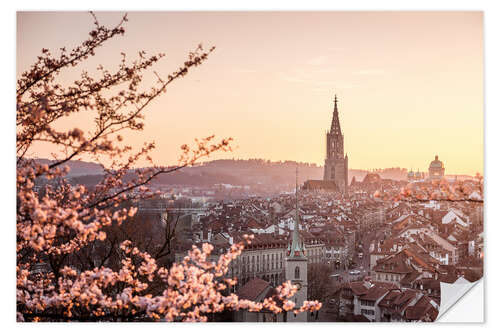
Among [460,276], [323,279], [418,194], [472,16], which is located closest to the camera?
[418,194]

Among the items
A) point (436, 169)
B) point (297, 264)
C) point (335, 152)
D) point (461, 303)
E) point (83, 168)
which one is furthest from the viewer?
point (297, 264)

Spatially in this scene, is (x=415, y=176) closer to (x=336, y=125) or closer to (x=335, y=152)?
(x=335, y=152)

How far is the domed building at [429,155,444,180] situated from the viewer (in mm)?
4309

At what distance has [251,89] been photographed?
15.1ft

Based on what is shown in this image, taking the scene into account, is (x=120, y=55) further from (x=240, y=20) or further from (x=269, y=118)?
(x=269, y=118)

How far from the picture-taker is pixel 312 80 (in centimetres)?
449

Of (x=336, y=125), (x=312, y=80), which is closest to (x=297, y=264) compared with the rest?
(x=336, y=125)

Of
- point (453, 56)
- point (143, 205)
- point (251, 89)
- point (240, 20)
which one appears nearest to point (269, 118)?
point (251, 89)

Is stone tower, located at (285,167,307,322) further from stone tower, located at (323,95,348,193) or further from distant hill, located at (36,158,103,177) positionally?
distant hill, located at (36,158,103,177)

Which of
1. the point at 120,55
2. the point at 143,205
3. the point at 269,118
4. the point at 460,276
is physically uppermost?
the point at 120,55

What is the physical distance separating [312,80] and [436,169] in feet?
4.32
